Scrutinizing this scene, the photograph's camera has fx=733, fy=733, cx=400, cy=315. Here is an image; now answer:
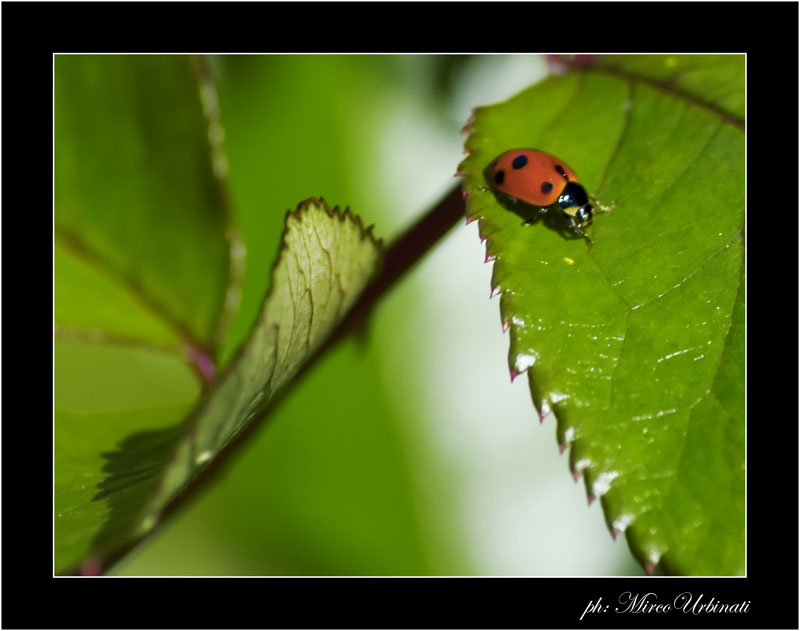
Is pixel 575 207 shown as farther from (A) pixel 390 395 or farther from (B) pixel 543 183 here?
(A) pixel 390 395

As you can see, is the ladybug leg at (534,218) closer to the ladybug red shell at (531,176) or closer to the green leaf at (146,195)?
the ladybug red shell at (531,176)

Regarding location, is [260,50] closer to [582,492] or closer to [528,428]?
[528,428]

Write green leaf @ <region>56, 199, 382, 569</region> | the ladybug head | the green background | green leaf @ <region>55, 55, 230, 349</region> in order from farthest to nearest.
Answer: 1. the green background
2. green leaf @ <region>55, 55, 230, 349</region>
3. the ladybug head
4. green leaf @ <region>56, 199, 382, 569</region>

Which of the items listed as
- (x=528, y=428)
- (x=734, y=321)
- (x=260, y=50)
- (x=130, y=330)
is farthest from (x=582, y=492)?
(x=260, y=50)

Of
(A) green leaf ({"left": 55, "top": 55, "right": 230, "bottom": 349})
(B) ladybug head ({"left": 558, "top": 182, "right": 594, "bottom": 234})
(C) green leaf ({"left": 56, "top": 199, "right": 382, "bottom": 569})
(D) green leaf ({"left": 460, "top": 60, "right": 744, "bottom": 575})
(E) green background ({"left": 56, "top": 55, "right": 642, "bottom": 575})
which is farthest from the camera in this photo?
(E) green background ({"left": 56, "top": 55, "right": 642, "bottom": 575})

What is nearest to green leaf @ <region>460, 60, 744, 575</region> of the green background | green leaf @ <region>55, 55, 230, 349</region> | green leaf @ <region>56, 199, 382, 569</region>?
green leaf @ <region>56, 199, 382, 569</region>

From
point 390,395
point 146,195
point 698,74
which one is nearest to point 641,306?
point 698,74

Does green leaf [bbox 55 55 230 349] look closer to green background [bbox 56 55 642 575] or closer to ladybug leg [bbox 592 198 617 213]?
green background [bbox 56 55 642 575]

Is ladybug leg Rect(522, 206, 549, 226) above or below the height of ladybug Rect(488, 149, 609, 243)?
below
